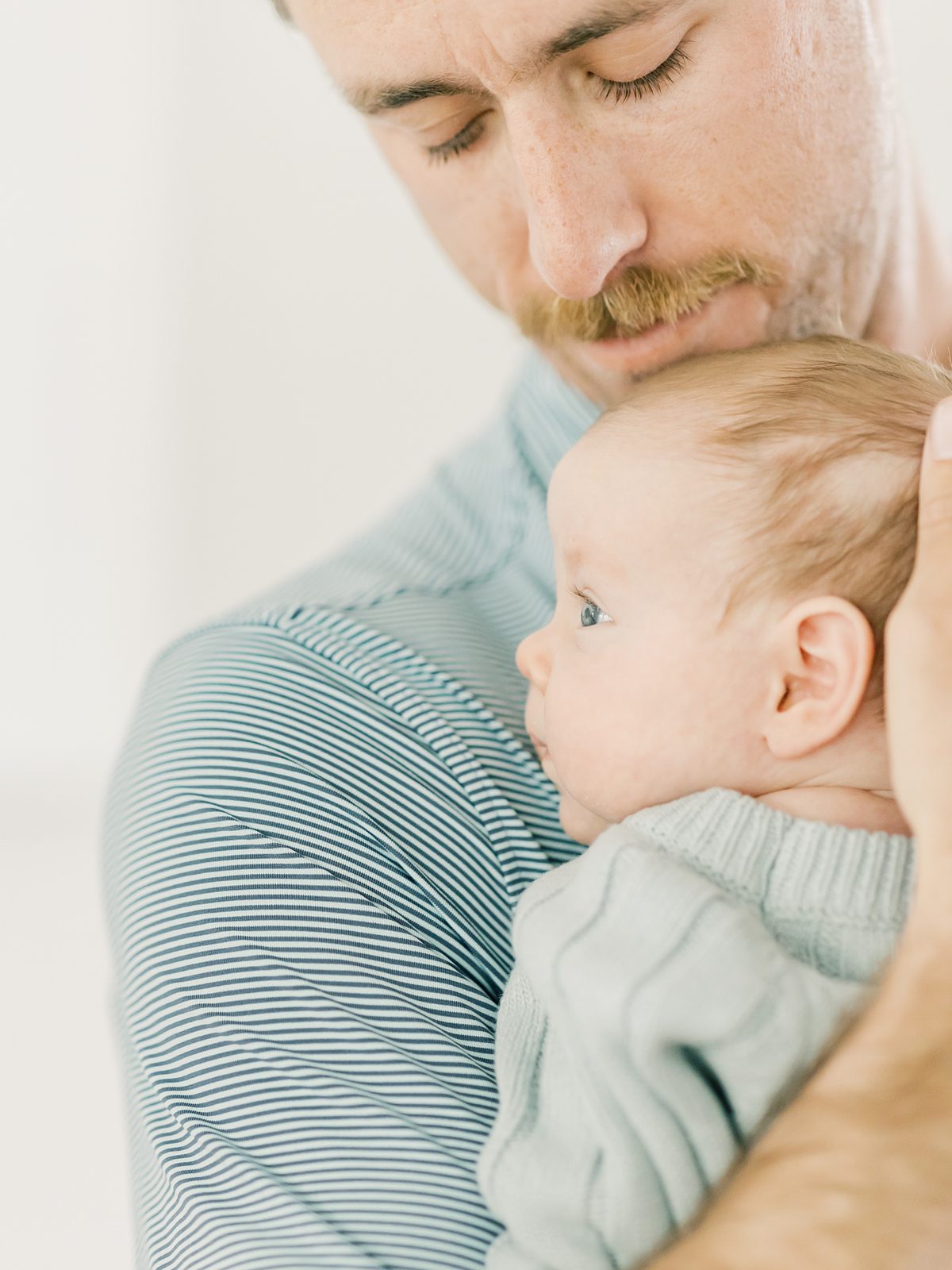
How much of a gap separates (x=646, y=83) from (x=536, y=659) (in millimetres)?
520

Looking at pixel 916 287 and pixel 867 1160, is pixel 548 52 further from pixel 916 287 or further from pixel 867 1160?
pixel 867 1160

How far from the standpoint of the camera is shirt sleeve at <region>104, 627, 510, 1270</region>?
2.92 feet

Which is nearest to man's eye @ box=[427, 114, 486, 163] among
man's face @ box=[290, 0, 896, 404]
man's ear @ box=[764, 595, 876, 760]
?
man's face @ box=[290, 0, 896, 404]

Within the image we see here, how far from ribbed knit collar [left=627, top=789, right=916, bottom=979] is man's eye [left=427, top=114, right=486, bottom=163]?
2.31ft

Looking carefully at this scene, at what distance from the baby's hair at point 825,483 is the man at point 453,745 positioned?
273 millimetres

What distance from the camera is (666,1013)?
0.80 meters

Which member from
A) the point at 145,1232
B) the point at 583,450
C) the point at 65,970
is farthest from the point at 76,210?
the point at 145,1232

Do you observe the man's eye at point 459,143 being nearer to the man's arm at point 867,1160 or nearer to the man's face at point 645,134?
the man's face at point 645,134

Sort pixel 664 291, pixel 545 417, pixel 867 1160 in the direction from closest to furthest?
pixel 867 1160 → pixel 664 291 → pixel 545 417

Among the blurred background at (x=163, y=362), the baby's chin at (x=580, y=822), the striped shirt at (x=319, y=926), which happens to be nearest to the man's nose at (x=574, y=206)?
the striped shirt at (x=319, y=926)

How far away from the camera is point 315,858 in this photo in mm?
1021

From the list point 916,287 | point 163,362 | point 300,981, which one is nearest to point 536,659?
point 300,981

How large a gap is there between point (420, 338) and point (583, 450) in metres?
2.12

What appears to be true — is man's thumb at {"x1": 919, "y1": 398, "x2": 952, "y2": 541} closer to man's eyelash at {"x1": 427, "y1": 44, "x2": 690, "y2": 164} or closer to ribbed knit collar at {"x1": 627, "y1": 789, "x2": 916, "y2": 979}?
ribbed knit collar at {"x1": 627, "y1": 789, "x2": 916, "y2": 979}
